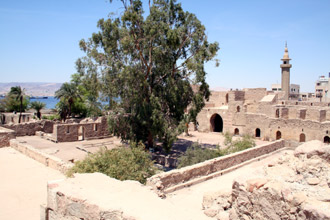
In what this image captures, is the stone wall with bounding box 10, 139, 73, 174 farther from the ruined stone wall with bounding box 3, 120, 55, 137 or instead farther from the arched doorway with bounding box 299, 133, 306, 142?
the arched doorway with bounding box 299, 133, 306, 142

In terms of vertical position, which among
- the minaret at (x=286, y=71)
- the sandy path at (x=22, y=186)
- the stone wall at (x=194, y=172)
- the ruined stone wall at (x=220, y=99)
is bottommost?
the sandy path at (x=22, y=186)

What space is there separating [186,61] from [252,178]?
1574 cm

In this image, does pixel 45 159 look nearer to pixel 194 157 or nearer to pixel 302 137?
pixel 194 157

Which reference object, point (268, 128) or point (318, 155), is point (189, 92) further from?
point (318, 155)

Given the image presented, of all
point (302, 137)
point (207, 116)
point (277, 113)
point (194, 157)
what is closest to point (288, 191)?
point (194, 157)

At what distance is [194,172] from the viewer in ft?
33.8

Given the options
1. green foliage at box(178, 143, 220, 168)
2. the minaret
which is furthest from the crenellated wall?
green foliage at box(178, 143, 220, 168)

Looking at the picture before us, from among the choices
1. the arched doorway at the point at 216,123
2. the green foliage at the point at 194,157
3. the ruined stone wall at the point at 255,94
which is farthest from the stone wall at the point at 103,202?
the ruined stone wall at the point at 255,94

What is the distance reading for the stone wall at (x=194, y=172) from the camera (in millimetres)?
8758

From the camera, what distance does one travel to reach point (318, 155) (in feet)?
19.3

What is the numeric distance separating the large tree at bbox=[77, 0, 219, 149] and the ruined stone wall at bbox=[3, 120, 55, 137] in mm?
11049

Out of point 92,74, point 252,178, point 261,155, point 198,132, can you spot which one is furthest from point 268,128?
point 252,178

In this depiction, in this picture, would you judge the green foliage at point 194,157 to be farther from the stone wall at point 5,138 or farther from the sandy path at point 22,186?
the stone wall at point 5,138

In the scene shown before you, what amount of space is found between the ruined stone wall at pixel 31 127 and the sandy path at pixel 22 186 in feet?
43.1
